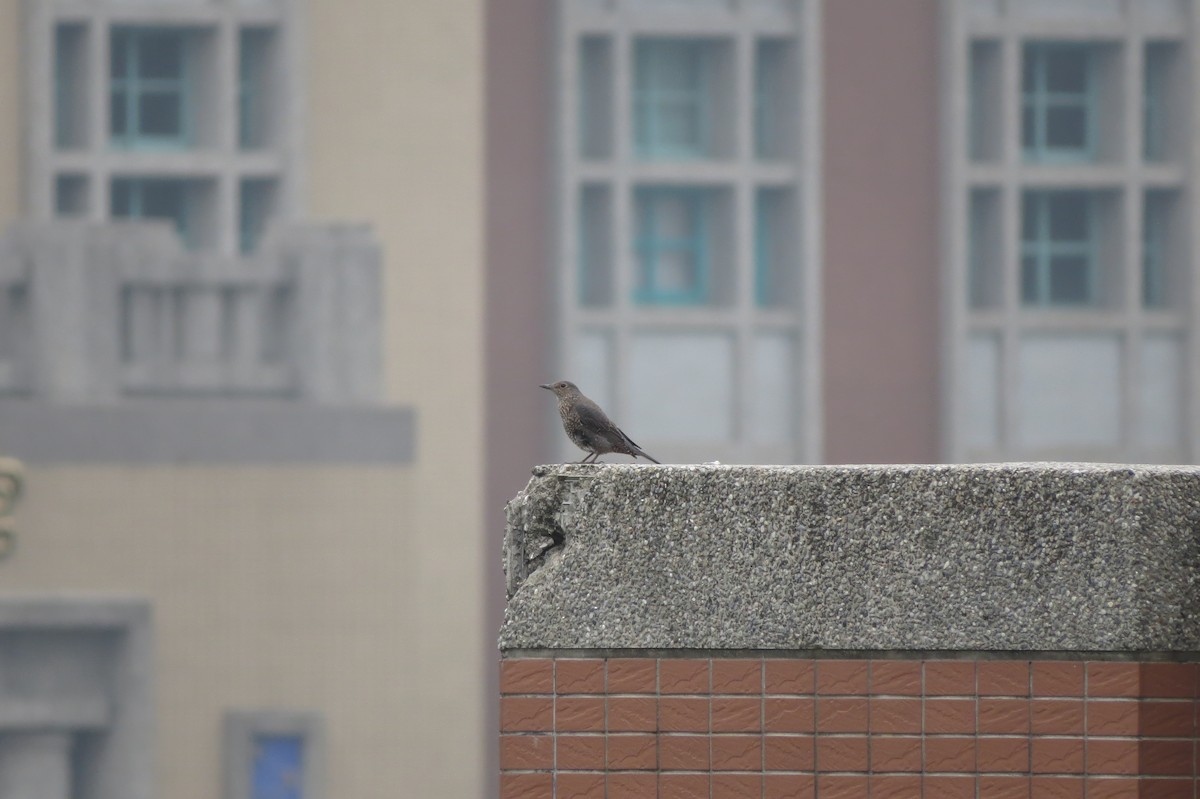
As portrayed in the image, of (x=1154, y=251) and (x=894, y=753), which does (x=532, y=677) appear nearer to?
(x=894, y=753)

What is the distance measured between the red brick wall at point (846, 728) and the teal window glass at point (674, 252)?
20457mm

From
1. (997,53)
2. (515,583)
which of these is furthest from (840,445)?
(515,583)

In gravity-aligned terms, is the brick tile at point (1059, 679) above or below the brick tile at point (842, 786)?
above

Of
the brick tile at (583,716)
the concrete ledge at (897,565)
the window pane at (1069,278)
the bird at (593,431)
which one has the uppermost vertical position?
the window pane at (1069,278)

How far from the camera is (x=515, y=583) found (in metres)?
4.92

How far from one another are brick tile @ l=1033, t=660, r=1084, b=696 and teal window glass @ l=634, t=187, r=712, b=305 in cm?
2054

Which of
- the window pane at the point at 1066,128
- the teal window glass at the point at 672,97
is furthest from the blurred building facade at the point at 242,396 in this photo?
the window pane at the point at 1066,128

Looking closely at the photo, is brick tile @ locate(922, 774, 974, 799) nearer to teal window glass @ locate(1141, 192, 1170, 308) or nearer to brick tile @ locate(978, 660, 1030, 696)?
brick tile @ locate(978, 660, 1030, 696)

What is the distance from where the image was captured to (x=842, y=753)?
459 centimetres

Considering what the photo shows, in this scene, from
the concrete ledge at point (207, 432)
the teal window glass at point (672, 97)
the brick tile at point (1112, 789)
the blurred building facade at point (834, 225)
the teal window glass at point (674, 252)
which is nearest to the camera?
the brick tile at point (1112, 789)

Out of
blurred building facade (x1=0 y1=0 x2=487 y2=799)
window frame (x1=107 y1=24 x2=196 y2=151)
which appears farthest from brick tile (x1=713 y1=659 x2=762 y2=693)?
window frame (x1=107 y1=24 x2=196 y2=151)

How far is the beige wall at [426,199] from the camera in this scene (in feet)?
73.9

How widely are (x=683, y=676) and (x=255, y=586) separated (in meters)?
17.6

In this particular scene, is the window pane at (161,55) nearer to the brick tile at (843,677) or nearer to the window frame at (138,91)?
the window frame at (138,91)
